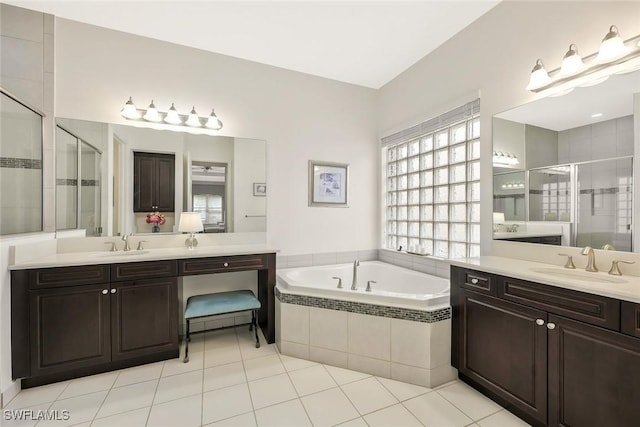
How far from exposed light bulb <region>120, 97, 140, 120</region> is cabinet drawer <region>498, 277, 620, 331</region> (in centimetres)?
315

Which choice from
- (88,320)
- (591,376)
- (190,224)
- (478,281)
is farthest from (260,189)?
(591,376)

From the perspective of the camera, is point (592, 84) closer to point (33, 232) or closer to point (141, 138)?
point (141, 138)

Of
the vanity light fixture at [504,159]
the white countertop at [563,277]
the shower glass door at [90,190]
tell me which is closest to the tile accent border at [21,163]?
the shower glass door at [90,190]

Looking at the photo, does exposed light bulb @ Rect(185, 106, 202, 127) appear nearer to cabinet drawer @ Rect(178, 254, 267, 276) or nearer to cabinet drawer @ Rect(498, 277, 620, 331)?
cabinet drawer @ Rect(178, 254, 267, 276)

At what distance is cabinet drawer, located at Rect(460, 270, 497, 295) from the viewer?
1.67 metres

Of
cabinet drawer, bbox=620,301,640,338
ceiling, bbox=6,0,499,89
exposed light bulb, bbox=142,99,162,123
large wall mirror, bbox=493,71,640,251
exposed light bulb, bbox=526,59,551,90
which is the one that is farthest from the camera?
exposed light bulb, bbox=142,99,162,123

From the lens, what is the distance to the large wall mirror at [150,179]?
2291 mm

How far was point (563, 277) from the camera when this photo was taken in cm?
147

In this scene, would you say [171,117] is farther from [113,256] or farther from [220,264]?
[220,264]

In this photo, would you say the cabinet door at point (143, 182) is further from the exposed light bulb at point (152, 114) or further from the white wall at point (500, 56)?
the white wall at point (500, 56)

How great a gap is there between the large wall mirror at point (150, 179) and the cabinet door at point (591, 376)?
2.45m

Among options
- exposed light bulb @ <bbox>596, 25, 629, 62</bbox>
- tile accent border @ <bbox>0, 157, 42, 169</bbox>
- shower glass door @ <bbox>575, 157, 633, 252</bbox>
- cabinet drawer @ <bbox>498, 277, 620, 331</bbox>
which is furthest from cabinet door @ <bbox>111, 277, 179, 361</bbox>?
exposed light bulb @ <bbox>596, 25, 629, 62</bbox>

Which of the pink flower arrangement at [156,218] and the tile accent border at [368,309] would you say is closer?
the tile accent border at [368,309]

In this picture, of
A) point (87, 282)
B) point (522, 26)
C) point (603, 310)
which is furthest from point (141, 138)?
point (603, 310)
